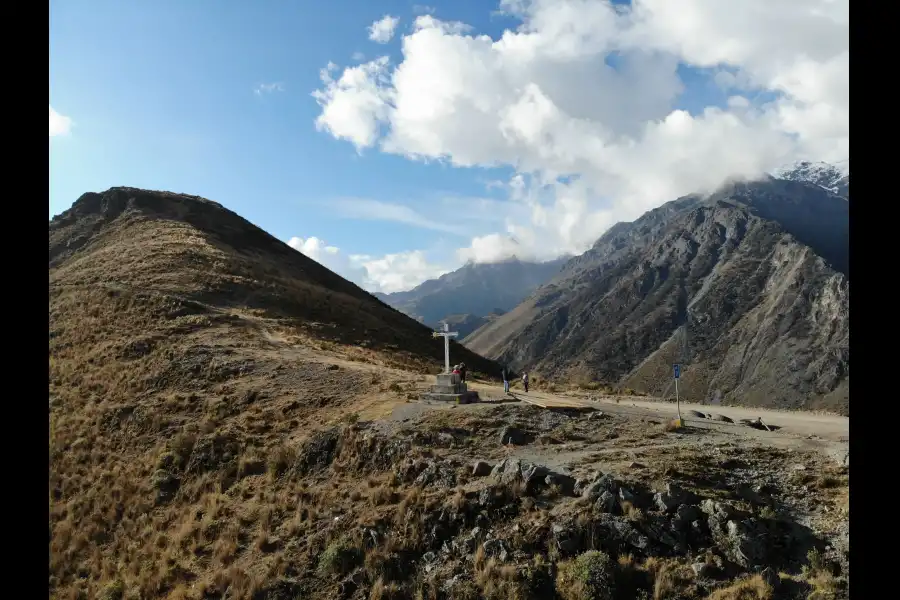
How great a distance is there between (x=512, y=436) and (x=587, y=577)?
6012mm

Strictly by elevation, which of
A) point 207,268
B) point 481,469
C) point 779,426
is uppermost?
point 207,268

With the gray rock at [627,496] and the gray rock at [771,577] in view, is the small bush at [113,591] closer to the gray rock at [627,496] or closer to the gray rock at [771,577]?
the gray rock at [627,496]

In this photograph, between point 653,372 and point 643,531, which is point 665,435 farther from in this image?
point 653,372

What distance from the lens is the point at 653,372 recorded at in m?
139

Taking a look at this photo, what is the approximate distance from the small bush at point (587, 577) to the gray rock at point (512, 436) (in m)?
5.32

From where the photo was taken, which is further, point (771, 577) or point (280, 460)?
point (280, 460)

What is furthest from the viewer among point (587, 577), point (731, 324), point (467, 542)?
point (731, 324)

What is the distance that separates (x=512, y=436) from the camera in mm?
15211

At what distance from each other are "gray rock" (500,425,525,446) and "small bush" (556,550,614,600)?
17.5 ft

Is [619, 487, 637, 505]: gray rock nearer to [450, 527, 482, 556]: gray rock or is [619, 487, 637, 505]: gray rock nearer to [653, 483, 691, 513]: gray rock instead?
[653, 483, 691, 513]: gray rock

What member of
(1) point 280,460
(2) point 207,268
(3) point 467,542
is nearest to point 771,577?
(3) point 467,542

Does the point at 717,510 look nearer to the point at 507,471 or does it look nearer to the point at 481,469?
the point at 507,471

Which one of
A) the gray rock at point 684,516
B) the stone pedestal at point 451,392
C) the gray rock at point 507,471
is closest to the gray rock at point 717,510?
the gray rock at point 684,516
